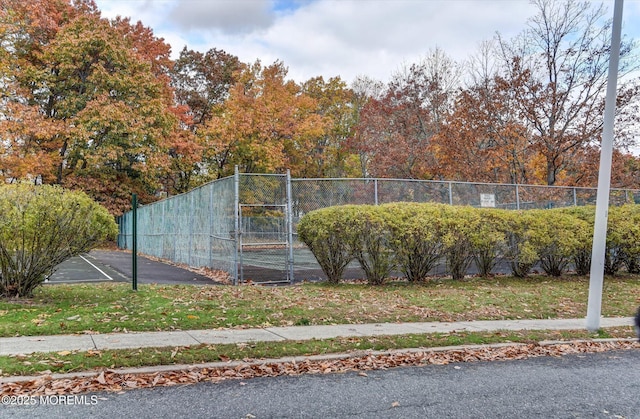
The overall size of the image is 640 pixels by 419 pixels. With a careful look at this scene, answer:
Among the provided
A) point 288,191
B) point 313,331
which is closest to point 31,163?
point 288,191

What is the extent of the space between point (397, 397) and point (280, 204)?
28.7ft

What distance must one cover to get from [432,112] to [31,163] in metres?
23.6

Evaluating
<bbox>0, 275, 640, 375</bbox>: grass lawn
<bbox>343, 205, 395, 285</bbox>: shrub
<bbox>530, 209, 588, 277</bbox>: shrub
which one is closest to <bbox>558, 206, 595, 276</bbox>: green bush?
<bbox>530, 209, 588, 277</bbox>: shrub

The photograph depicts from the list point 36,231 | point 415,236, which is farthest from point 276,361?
point 415,236

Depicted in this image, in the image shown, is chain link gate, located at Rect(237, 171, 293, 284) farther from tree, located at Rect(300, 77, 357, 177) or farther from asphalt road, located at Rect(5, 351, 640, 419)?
tree, located at Rect(300, 77, 357, 177)

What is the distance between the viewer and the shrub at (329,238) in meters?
11.5

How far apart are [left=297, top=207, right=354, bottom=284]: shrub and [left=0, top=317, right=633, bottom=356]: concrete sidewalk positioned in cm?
403

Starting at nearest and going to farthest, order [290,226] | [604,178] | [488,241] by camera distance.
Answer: [604,178]
[290,226]
[488,241]

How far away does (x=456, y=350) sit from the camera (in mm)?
6270

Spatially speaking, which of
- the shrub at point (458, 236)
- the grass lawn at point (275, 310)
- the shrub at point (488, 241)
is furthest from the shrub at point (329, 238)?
the shrub at point (488, 241)

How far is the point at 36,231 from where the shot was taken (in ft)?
26.5

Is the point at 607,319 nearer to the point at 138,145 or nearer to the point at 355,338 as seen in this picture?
the point at 355,338

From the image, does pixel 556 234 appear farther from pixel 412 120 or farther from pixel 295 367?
pixel 412 120

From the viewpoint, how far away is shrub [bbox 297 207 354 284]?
37.6ft
